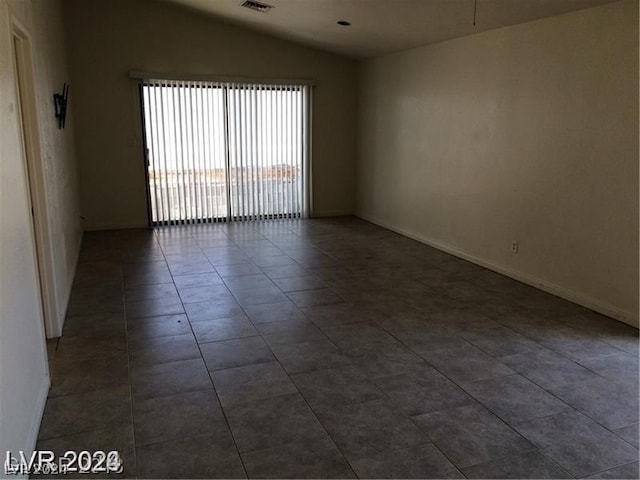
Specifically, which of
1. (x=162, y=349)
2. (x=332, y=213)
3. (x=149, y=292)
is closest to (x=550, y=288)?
(x=162, y=349)

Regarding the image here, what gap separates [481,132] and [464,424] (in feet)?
11.4

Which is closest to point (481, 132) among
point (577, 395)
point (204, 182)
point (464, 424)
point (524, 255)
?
point (524, 255)

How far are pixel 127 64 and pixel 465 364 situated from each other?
18.8 ft

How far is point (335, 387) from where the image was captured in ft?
9.35

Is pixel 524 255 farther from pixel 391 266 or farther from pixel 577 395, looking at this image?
pixel 577 395

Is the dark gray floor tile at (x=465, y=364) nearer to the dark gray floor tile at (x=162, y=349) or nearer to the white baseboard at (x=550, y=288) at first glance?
the white baseboard at (x=550, y=288)

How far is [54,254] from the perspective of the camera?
3688 mm

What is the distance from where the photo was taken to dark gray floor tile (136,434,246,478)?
215 cm

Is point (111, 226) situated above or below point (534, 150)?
below

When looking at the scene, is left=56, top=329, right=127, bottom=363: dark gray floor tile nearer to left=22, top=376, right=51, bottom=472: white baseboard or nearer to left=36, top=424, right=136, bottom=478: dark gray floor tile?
left=22, top=376, right=51, bottom=472: white baseboard

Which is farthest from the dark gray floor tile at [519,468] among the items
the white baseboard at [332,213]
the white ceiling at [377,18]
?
the white baseboard at [332,213]

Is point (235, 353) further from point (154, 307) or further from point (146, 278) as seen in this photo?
point (146, 278)

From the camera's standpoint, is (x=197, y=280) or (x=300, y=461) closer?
(x=300, y=461)

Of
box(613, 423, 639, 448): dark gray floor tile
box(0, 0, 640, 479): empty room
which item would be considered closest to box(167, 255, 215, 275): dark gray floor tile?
box(0, 0, 640, 479): empty room
